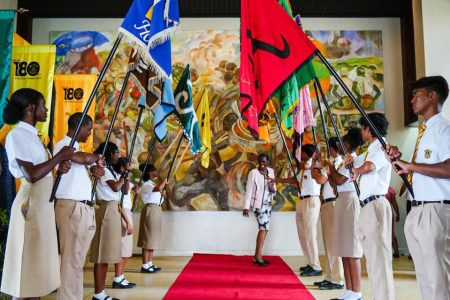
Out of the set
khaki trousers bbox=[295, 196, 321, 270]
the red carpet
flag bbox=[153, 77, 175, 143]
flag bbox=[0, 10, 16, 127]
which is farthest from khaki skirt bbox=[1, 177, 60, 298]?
khaki trousers bbox=[295, 196, 321, 270]

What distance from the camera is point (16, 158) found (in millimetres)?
2590

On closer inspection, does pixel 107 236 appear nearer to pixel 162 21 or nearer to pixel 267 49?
pixel 162 21

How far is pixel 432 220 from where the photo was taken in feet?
7.86

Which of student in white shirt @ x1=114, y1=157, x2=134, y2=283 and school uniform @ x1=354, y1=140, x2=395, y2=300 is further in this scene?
student in white shirt @ x1=114, y1=157, x2=134, y2=283

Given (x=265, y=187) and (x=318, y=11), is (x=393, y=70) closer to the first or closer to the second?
(x=318, y=11)

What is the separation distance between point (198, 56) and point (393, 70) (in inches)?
158

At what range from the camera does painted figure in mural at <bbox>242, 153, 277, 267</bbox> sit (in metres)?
6.48

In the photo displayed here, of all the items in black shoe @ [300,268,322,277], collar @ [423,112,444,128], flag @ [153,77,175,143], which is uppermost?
flag @ [153,77,175,143]

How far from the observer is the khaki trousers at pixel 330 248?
4953mm

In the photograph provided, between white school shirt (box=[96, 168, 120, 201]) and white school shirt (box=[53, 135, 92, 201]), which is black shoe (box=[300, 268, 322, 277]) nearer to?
white school shirt (box=[96, 168, 120, 201])

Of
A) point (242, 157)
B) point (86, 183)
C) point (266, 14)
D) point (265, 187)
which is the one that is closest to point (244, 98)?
point (266, 14)

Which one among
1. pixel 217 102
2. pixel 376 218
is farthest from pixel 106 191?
pixel 217 102

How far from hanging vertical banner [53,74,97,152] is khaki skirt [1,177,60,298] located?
3.81 metres

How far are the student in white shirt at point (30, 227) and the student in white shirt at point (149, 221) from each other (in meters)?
3.34
